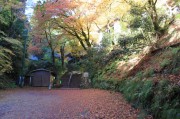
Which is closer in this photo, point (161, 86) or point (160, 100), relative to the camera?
point (160, 100)

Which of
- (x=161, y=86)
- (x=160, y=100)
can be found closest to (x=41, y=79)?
(x=161, y=86)

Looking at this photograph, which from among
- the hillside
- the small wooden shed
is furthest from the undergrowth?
the small wooden shed

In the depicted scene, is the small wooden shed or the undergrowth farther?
the small wooden shed

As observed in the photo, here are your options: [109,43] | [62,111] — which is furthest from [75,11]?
[62,111]

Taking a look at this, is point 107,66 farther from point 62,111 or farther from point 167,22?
point 62,111

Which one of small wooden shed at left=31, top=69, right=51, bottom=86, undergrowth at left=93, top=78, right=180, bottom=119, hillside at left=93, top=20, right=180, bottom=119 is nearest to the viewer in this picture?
undergrowth at left=93, top=78, right=180, bottom=119

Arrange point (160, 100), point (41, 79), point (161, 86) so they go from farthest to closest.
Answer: point (41, 79)
point (161, 86)
point (160, 100)

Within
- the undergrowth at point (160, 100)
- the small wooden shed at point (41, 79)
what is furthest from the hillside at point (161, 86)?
the small wooden shed at point (41, 79)

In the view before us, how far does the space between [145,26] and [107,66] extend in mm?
7619

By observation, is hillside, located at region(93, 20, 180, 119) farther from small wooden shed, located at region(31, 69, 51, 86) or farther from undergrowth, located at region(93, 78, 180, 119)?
small wooden shed, located at region(31, 69, 51, 86)

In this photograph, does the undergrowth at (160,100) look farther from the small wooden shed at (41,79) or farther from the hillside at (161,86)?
the small wooden shed at (41,79)

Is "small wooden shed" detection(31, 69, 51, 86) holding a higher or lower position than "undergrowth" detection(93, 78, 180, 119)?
higher

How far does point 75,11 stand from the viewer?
71.8 ft

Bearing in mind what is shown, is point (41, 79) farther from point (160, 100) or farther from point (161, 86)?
point (160, 100)
